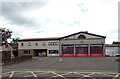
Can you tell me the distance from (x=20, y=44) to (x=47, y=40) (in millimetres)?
11667

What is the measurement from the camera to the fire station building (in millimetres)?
35031

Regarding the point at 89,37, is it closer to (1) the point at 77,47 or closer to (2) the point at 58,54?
(1) the point at 77,47

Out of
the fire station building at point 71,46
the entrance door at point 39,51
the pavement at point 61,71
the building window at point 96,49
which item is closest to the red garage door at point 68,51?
the fire station building at point 71,46

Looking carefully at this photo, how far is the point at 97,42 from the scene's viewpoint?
35.0 metres

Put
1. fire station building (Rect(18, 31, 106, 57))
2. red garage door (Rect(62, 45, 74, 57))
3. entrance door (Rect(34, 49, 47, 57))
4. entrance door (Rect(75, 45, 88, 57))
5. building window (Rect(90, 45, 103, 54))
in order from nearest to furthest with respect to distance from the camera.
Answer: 1. building window (Rect(90, 45, 103, 54))
2. fire station building (Rect(18, 31, 106, 57))
3. entrance door (Rect(75, 45, 88, 57))
4. red garage door (Rect(62, 45, 74, 57))
5. entrance door (Rect(34, 49, 47, 57))

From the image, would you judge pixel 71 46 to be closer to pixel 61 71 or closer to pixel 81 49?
pixel 81 49

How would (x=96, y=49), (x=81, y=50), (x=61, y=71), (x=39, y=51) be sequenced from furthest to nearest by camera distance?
(x=39, y=51) → (x=81, y=50) → (x=96, y=49) → (x=61, y=71)

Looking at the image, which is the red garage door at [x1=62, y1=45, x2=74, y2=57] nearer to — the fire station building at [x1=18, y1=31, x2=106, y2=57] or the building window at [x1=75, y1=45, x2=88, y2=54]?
the fire station building at [x1=18, y1=31, x2=106, y2=57]

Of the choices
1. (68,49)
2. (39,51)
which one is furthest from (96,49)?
(39,51)

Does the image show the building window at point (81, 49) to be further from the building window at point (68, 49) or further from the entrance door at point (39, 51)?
the entrance door at point (39, 51)

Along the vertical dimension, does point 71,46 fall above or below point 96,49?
above

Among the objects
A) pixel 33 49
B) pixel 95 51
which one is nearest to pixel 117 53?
pixel 95 51

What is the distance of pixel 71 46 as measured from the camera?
36531 mm

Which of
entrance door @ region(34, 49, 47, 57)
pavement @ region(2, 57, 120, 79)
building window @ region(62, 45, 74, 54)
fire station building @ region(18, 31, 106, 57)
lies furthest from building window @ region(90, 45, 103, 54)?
pavement @ region(2, 57, 120, 79)
